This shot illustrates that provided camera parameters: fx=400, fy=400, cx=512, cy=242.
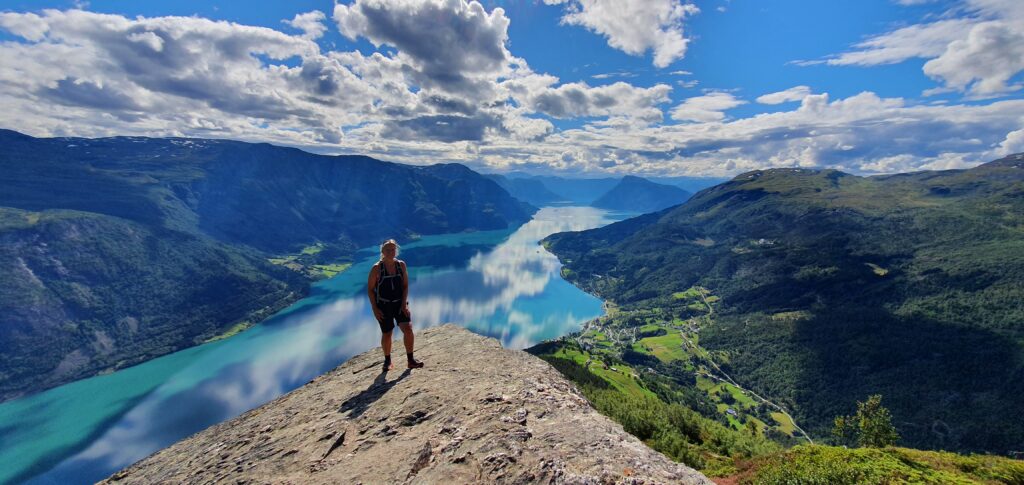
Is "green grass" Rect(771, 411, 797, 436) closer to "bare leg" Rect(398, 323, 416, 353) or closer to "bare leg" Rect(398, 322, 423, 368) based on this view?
"bare leg" Rect(398, 322, 423, 368)

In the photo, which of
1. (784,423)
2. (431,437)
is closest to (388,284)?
(431,437)

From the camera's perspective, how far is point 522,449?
7.53 meters

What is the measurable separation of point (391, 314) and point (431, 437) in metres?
4.98

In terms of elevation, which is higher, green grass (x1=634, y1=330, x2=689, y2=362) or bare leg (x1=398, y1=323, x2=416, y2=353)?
bare leg (x1=398, y1=323, x2=416, y2=353)

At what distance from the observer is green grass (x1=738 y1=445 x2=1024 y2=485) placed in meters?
11.2

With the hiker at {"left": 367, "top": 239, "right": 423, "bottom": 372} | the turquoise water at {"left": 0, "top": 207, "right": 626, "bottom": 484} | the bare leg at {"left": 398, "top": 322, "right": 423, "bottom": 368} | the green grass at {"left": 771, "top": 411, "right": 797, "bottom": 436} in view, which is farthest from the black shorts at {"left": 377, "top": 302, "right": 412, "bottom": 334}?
the green grass at {"left": 771, "top": 411, "right": 797, "bottom": 436}

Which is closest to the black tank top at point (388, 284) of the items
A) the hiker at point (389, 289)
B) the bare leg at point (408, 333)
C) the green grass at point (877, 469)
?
the hiker at point (389, 289)

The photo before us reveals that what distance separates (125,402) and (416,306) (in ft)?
339

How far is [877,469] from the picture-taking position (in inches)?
464

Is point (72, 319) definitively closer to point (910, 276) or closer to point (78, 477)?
point (78, 477)

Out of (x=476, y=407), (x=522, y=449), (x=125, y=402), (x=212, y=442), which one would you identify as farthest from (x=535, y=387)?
(x=125, y=402)

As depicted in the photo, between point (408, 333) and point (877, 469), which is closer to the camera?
point (877, 469)

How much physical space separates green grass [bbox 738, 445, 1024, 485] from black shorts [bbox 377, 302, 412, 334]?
40.6ft

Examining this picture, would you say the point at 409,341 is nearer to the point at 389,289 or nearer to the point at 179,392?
the point at 389,289
